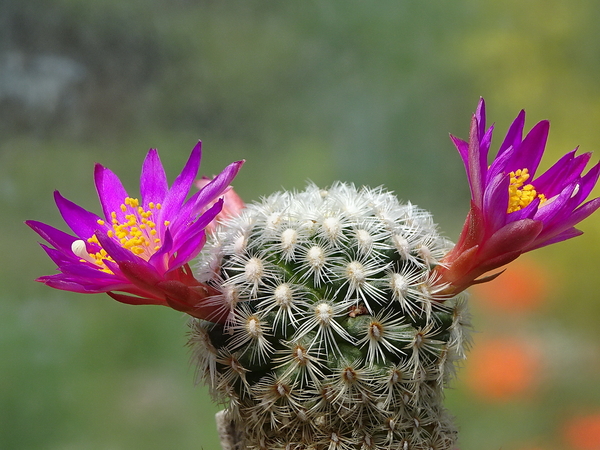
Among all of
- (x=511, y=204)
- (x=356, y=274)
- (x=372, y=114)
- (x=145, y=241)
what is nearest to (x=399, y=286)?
(x=356, y=274)

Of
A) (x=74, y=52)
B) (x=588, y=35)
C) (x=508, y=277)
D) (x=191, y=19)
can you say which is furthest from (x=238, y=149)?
(x=588, y=35)

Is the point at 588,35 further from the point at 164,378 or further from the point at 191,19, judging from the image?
the point at 164,378

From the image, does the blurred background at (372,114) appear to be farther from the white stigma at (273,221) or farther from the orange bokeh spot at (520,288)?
the white stigma at (273,221)

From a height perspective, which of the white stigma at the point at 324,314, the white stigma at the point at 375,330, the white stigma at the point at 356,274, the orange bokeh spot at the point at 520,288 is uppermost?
the orange bokeh spot at the point at 520,288

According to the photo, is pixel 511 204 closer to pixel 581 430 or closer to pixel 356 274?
pixel 356 274

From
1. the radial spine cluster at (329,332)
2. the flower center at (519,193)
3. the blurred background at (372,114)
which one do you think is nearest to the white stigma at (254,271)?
the radial spine cluster at (329,332)

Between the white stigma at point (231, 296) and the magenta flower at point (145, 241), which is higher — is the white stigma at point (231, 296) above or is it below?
below
